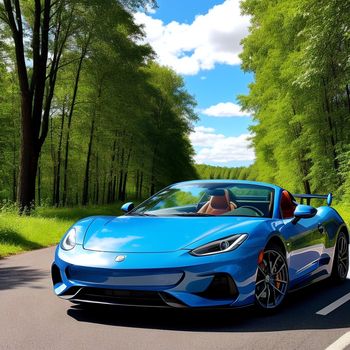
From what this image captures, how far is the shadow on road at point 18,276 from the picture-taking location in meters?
6.73

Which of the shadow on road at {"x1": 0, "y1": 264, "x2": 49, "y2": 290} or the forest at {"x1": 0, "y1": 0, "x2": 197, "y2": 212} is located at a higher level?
the forest at {"x1": 0, "y1": 0, "x2": 197, "y2": 212}

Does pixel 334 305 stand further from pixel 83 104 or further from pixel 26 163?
pixel 83 104

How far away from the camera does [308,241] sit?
5.92 meters

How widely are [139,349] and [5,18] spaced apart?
16.6m

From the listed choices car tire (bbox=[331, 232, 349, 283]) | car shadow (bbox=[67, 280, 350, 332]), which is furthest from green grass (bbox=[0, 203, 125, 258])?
car tire (bbox=[331, 232, 349, 283])

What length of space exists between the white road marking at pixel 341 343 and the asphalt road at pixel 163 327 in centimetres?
3

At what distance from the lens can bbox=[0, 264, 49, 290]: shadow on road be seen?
22.1 feet

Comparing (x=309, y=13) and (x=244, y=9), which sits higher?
(x=244, y=9)

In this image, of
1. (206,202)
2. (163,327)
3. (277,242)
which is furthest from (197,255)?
(206,202)

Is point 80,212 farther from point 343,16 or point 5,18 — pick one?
point 343,16

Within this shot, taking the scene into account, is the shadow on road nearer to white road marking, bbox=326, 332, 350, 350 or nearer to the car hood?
the car hood

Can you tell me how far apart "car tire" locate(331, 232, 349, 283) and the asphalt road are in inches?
40.0

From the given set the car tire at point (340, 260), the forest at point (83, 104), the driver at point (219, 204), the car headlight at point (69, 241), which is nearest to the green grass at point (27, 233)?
the forest at point (83, 104)

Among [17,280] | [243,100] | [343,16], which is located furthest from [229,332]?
[243,100]
